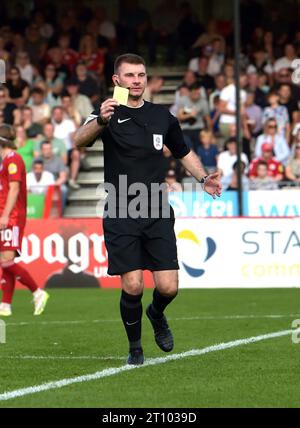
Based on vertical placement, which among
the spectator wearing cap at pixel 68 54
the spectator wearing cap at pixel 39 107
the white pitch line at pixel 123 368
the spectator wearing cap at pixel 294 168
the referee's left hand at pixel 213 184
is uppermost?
the spectator wearing cap at pixel 68 54

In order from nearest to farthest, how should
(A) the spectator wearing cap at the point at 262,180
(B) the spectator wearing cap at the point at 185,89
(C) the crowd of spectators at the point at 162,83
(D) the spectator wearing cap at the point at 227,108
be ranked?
(A) the spectator wearing cap at the point at 262,180 → (C) the crowd of spectators at the point at 162,83 → (D) the spectator wearing cap at the point at 227,108 → (B) the spectator wearing cap at the point at 185,89

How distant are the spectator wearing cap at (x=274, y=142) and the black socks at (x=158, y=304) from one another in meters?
12.4

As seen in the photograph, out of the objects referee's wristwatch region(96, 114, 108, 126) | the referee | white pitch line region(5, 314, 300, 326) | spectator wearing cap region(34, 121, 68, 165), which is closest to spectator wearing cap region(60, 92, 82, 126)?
spectator wearing cap region(34, 121, 68, 165)

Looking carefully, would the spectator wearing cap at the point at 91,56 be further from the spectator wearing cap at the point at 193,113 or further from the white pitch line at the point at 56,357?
the white pitch line at the point at 56,357

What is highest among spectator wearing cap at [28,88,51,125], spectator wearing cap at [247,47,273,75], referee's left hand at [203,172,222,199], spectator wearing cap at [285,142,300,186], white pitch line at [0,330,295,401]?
spectator wearing cap at [247,47,273,75]

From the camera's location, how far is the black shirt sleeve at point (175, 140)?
980 centimetres

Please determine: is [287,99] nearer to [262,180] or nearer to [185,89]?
[185,89]

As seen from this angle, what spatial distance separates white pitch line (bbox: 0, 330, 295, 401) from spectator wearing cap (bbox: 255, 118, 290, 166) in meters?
10.3

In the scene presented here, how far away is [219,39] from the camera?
83.5 ft

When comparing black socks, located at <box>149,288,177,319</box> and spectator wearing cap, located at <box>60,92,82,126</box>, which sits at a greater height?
spectator wearing cap, located at <box>60,92,82,126</box>

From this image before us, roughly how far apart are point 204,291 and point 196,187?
9.80 ft

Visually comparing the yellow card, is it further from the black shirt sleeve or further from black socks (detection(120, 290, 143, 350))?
black socks (detection(120, 290, 143, 350))

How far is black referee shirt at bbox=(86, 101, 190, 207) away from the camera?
9461 millimetres

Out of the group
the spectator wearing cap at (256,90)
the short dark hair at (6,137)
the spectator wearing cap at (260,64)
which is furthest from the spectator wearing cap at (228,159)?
the short dark hair at (6,137)
